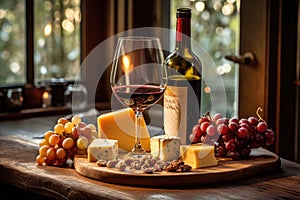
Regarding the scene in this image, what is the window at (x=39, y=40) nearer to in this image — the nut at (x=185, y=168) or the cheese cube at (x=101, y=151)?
the cheese cube at (x=101, y=151)

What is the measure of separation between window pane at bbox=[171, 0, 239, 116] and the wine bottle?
3.25ft

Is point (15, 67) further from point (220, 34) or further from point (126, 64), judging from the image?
point (126, 64)

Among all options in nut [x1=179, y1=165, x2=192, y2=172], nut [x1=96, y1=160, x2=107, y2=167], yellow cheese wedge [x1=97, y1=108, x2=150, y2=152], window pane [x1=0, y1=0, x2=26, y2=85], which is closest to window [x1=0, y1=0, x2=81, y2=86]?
→ window pane [x1=0, y1=0, x2=26, y2=85]

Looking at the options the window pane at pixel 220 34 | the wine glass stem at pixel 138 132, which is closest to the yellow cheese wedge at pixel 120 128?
the wine glass stem at pixel 138 132

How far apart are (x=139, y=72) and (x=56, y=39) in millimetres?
1348

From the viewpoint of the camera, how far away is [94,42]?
293 centimetres

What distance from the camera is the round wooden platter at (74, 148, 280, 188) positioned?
56.6 inches

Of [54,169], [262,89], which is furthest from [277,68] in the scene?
[54,169]

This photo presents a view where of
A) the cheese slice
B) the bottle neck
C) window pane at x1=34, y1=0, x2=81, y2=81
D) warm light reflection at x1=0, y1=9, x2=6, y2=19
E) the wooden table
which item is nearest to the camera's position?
the wooden table

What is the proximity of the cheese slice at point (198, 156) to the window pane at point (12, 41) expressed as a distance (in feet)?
4.36

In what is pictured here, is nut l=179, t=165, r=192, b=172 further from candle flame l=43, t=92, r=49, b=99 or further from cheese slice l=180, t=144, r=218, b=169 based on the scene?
candle flame l=43, t=92, r=49, b=99

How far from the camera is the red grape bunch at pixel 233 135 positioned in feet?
5.21

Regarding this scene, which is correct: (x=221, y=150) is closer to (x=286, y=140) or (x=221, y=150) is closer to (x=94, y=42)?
(x=286, y=140)

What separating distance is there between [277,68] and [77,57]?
36.5 inches
